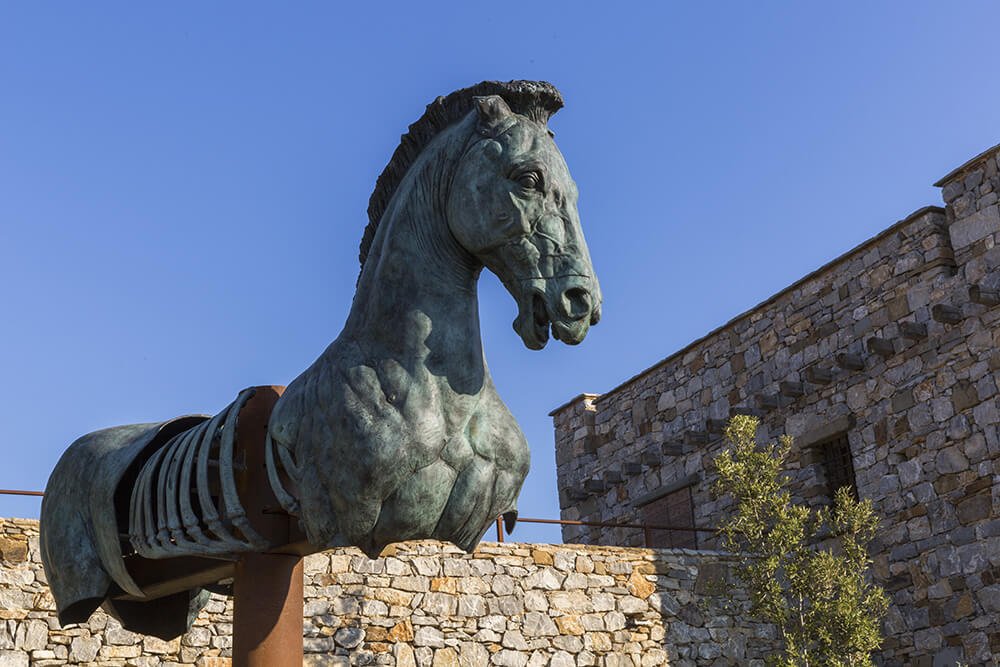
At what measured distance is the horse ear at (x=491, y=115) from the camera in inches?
133

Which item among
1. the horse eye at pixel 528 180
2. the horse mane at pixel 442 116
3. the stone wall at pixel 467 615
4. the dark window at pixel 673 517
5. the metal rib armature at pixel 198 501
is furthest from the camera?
the dark window at pixel 673 517

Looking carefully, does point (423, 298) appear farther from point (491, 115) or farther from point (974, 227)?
point (974, 227)

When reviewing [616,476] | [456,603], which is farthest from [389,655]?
[616,476]

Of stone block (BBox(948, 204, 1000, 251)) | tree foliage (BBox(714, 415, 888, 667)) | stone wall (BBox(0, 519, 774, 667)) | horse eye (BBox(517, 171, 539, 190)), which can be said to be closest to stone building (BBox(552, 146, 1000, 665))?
stone block (BBox(948, 204, 1000, 251))

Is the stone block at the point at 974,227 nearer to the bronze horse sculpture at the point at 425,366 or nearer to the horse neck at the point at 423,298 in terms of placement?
the bronze horse sculpture at the point at 425,366

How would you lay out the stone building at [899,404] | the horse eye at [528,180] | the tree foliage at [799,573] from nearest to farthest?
the horse eye at [528,180]
the tree foliage at [799,573]
the stone building at [899,404]

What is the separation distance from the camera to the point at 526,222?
323cm

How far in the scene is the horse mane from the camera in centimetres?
347

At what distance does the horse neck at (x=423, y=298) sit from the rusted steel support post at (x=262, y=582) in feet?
1.80

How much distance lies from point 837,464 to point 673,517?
109 inches

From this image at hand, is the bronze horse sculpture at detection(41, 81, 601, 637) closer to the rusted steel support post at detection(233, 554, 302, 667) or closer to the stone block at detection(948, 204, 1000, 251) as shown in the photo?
the rusted steel support post at detection(233, 554, 302, 667)

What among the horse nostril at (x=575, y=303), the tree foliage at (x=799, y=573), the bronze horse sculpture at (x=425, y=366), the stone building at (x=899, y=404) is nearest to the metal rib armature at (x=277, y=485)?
the bronze horse sculpture at (x=425, y=366)

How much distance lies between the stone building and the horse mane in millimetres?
9832

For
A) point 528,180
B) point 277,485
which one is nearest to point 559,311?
point 528,180
